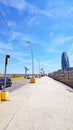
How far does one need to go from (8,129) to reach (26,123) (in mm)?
1118

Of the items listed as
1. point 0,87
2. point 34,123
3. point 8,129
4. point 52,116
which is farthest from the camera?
point 0,87

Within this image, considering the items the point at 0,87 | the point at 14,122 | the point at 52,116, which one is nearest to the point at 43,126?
the point at 14,122

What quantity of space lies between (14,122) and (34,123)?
696 millimetres

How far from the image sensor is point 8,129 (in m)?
7.88

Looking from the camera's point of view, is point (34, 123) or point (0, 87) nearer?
point (34, 123)

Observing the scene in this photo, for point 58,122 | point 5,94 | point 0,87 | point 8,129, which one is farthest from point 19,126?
point 0,87

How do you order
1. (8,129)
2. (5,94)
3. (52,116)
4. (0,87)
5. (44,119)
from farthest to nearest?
(0,87)
(5,94)
(52,116)
(44,119)
(8,129)

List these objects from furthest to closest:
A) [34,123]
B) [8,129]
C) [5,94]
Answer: [5,94], [34,123], [8,129]

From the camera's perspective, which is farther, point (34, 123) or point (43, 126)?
point (34, 123)

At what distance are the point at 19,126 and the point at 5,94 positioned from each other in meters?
9.56

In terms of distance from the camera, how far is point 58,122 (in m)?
8.88

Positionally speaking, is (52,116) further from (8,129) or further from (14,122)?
(8,129)

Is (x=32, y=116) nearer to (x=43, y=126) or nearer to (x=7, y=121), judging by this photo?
(x=7, y=121)

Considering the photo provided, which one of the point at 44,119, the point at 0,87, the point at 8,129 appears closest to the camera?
the point at 8,129
